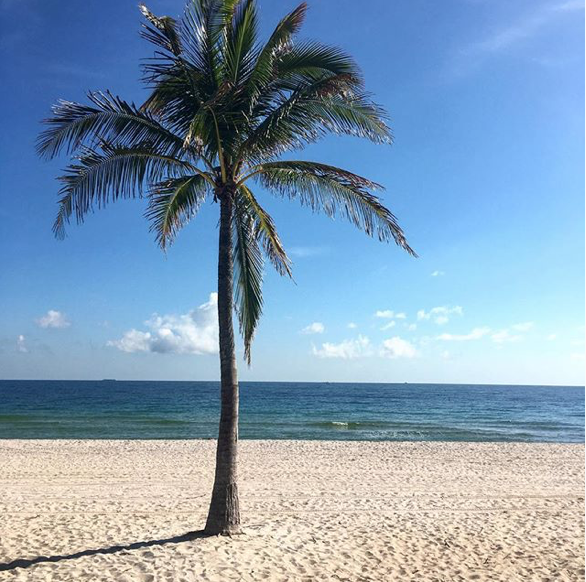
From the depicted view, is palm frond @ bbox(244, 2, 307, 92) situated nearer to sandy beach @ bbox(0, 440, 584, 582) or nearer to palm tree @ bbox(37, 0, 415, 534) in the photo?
palm tree @ bbox(37, 0, 415, 534)

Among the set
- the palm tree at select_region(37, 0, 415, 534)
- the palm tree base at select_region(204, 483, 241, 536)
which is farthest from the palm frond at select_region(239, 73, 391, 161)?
the palm tree base at select_region(204, 483, 241, 536)

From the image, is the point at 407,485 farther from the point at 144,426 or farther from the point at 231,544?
the point at 144,426

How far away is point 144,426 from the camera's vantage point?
36.2 metres

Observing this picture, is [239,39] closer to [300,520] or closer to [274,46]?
[274,46]

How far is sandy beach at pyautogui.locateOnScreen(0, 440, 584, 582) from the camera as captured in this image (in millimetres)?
6453

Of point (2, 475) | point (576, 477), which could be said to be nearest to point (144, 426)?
point (2, 475)

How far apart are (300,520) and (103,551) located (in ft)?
11.2

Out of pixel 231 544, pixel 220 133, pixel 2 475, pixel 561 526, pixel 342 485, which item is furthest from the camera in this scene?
pixel 2 475

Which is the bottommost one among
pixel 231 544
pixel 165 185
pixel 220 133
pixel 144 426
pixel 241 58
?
pixel 144 426

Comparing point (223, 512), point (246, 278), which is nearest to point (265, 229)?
point (246, 278)

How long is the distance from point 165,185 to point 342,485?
29.8 feet

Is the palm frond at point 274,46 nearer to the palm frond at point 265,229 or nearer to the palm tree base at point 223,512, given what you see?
the palm frond at point 265,229

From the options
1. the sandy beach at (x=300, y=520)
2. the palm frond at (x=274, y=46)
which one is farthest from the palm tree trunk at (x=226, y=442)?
the palm frond at (x=274, y=46)

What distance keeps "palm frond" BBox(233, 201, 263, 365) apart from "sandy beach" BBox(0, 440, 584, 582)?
118 inches
